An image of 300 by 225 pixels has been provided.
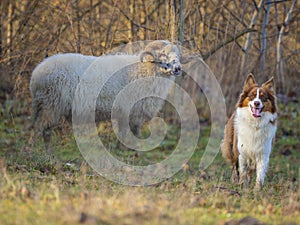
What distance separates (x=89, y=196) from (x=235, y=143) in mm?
3977

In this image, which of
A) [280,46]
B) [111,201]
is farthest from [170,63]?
[280,46]

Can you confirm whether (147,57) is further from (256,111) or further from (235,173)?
(235,173)

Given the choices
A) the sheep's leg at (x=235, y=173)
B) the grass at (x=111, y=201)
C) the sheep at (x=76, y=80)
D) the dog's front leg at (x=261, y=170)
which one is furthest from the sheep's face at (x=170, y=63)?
the grass at (x=111, y=201)

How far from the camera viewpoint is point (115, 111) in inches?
358

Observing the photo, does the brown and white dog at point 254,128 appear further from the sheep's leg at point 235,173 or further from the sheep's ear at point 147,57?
the sheep's ear at point 147,57

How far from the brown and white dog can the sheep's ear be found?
197 cm

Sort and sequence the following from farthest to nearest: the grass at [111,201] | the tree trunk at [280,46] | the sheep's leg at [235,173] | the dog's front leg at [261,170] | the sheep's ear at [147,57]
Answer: the tree trunk at [280,46], the sheep's ear at [147,57], the sheep's leg at [235,173], the dog's front leg at [261,170], the grass at [111,201]

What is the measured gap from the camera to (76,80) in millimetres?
8656

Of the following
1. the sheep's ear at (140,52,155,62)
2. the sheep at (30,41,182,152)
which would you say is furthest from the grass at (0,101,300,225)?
the sheep's ear at (140,52,155,62)

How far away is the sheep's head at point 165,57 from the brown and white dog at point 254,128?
1.54 m

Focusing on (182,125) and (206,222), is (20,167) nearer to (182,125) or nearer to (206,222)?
(206,222)

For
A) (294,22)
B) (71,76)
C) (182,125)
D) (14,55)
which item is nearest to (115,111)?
(71,76)

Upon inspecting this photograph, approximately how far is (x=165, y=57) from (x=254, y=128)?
2.16 meters

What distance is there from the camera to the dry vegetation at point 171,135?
4.54 metres
